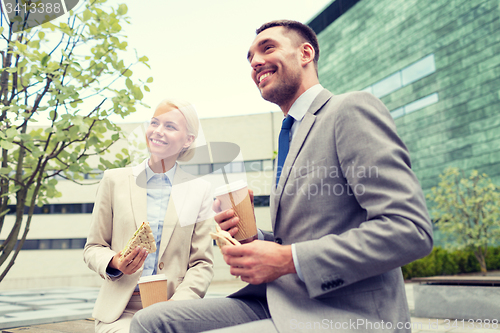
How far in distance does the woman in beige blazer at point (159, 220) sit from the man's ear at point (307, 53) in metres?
1.17

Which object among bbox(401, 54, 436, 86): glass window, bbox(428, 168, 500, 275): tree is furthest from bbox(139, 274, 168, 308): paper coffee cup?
bbox(401, 54, 436, 86): glass window

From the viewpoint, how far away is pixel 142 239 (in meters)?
2.03

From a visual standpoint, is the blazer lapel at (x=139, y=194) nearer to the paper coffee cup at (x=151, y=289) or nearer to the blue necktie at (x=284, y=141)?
the paper coffee cup at (x=151, y=289)

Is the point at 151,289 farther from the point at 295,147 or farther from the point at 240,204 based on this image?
the point at 295,147

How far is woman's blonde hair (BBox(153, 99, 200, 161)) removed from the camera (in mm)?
2693

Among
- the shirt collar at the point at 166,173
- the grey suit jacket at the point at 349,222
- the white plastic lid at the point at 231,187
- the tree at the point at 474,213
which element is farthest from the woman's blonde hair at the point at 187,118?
the tree at the point at 474,213

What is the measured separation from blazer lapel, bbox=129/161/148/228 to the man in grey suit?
1068mm

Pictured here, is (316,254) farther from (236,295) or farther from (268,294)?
(236,295)

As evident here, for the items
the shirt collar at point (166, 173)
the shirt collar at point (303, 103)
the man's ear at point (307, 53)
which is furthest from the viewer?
the shirt collar at point (166, 173)

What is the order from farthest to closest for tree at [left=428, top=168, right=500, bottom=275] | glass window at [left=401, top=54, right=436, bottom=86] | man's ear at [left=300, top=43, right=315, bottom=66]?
Result: glass window at [left=401, top=54, right=436, bottom=86], tree at [left=428, top=168, right=500, bottom=275], man's ear at [left=300, top=43, right=315, bottom=66]

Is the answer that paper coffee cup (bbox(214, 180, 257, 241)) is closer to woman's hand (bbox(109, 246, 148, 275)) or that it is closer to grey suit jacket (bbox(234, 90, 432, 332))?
grey suit jacket (bbox(234, 90, 432, 332))

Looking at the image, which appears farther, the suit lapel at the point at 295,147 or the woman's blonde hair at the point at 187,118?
the woman's blonde hair at the point at 187,118

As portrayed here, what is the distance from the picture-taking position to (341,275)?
125 cm

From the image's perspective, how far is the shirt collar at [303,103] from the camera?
1704mm
